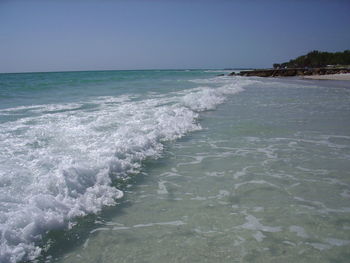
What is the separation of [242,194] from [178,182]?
1.11 meters

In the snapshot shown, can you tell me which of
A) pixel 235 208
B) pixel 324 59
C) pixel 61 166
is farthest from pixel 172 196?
pixel 324 59

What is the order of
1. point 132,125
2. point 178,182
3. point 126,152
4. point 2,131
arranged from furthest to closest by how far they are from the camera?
1. point 132,125
2. point 2,131
3. point 126,152
4. point 178,182

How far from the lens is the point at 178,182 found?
4965 mm

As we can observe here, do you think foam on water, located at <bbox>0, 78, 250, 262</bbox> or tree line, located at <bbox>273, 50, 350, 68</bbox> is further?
tree line, located at <bbox>273, 50, 350, 68</bbox>

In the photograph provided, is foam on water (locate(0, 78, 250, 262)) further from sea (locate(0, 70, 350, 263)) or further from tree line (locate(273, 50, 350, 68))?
tree line (locate(273, 50, 350, 68))

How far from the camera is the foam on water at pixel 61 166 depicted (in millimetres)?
3316

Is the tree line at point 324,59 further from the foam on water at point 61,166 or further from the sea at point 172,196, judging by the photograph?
the foam on water at point 61,166

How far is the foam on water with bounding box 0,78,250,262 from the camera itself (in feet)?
10.9

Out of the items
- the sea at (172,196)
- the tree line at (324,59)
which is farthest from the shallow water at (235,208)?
the tree line at (324,59)

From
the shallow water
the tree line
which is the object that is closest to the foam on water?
the shallow water

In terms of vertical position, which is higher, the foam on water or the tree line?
the tree line

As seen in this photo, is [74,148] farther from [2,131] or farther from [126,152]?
[2,131]

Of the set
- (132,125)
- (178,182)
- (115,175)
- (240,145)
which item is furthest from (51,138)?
(240,145)

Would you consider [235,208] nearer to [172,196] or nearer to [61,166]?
[172,196]
